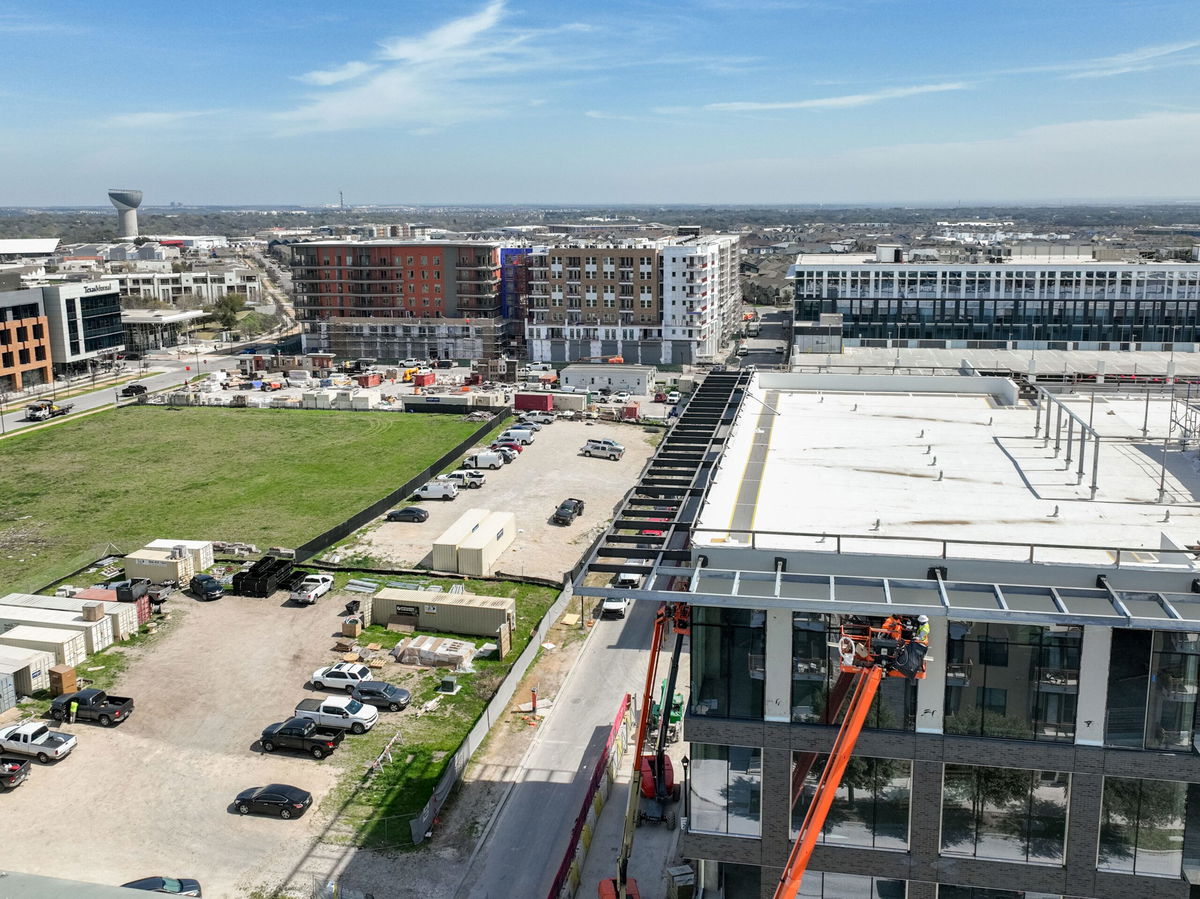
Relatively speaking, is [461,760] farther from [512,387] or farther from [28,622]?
[512,387]

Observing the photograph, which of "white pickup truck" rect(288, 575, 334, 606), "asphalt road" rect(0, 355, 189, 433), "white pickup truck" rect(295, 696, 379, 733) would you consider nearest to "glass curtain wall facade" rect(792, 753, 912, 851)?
"white pickup truck" rect(295, 696, 379, 733)

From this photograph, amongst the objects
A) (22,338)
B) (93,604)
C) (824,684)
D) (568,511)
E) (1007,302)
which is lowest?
(568,511)

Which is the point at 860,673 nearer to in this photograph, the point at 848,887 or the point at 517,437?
the point at 848,887

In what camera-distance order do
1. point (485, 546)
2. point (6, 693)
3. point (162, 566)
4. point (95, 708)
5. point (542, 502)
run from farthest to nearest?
1. point (542, 502)
2. point (485, 546)
3. point (162, 566)
4. point (6, 693)
5. point (95, 708)

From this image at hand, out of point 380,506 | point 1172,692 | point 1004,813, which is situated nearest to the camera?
point 1172,692

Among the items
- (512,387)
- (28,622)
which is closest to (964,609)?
(28,622)

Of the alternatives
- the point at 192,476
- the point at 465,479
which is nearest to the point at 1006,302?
the point at 465,479

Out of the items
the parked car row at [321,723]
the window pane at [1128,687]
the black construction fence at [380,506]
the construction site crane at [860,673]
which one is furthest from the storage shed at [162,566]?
the window pane at [1128,687]
